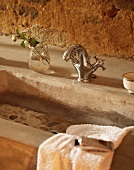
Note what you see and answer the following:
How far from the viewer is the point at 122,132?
1.27 metres

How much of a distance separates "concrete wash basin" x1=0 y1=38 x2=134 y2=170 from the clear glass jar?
0.12ft

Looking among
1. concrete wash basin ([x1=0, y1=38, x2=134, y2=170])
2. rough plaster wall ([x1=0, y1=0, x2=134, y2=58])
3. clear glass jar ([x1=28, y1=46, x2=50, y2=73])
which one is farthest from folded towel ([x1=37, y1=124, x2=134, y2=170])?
rough plaster wall ([x1=0, y1=0, x2=134, y2=58])

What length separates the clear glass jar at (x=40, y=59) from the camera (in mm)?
1901

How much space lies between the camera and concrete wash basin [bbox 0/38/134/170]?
165cm

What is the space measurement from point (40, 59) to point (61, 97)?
27 cm

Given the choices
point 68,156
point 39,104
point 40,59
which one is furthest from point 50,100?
point 68,156

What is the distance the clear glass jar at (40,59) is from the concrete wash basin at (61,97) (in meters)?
0.04

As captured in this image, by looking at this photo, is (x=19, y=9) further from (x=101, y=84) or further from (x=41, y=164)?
(x=41, y=164)

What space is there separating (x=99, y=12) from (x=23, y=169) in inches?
48.3

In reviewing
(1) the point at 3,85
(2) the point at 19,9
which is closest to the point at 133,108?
(1) the point at 3,85

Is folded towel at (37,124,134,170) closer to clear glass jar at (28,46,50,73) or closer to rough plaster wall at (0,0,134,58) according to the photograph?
clear glass jar at (28,46,50,73)

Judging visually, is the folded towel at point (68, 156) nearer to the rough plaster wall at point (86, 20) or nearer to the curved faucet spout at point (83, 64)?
the curved faucet spout at point (83, 64)

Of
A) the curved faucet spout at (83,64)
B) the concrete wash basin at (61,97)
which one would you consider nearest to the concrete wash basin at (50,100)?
the concrete wash basin at (61,97)

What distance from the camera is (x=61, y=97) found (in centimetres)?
180
